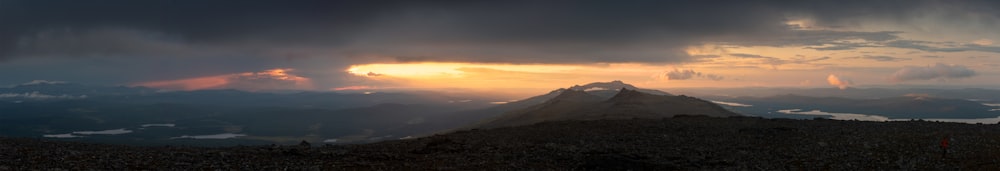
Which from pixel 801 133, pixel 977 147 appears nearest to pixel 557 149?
pixel 801 133

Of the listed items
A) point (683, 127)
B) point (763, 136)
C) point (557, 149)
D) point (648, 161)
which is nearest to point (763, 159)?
point (648, 161)

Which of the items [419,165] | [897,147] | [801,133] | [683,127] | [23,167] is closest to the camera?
[23,167]

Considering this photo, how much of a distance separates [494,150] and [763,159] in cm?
1406

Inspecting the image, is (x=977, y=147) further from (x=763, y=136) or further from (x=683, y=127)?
(x=683, y=127)

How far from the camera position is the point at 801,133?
117ft

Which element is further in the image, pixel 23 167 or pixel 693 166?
pixel 693 166

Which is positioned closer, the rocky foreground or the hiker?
the rocky foreground

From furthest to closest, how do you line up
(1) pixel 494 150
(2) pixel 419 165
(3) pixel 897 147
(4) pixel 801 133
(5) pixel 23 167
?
1. (4) pixel 801 133
2. (1) pixel 494 150
3. (3) pixel 897 147
4. (2) pixel 419 165
5. (5) pixel 23 167

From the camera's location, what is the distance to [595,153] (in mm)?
30297

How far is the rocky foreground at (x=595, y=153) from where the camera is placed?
2236 cm

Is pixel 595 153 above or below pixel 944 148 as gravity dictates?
below

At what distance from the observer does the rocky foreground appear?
22359 mm

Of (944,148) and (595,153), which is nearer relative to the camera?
(944,148)

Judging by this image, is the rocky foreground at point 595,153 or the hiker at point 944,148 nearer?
the rocky foreground at point 595,153
